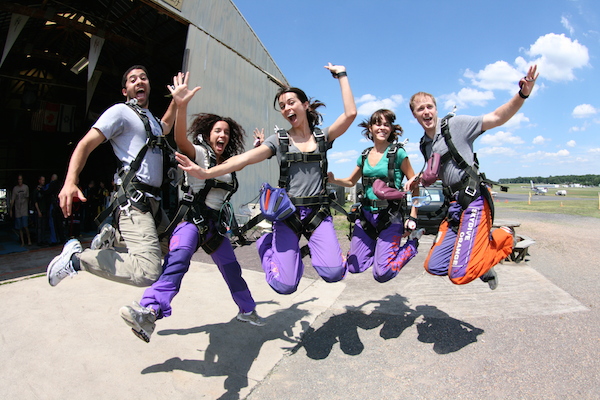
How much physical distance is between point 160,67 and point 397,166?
14068mm

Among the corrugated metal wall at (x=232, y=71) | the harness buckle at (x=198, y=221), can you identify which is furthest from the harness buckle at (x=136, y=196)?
the corrugated metal wall at (x=232, y=71)

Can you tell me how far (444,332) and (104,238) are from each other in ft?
12.1

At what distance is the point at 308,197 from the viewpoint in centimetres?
340

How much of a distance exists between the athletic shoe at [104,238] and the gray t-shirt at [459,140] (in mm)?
3309

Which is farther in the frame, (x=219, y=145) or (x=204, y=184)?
(x=219, y=145)

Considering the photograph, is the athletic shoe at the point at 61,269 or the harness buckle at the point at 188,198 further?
the harness buckle at the point at 188,198

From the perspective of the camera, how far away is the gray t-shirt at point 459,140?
11.7ft

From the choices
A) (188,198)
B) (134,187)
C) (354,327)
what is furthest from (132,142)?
(354,327)

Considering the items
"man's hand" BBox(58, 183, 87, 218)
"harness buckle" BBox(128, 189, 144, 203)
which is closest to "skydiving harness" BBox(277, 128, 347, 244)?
"harness buckle" BBox(128, 189, 144, 203)

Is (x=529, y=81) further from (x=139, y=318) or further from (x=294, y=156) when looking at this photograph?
(x=139, y=318)

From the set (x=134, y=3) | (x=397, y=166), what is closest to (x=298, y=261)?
(x=397, y=166)

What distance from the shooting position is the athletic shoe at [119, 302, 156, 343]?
2488mm

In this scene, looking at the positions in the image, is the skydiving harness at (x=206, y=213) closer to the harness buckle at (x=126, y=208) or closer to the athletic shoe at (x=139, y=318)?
the harness buckle at (x=126, y=208)

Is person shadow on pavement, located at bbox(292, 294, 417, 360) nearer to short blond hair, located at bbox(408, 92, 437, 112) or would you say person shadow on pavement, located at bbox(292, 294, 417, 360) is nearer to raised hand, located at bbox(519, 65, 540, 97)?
short blond hair, located at bbox(408, 92, 437, 112)
